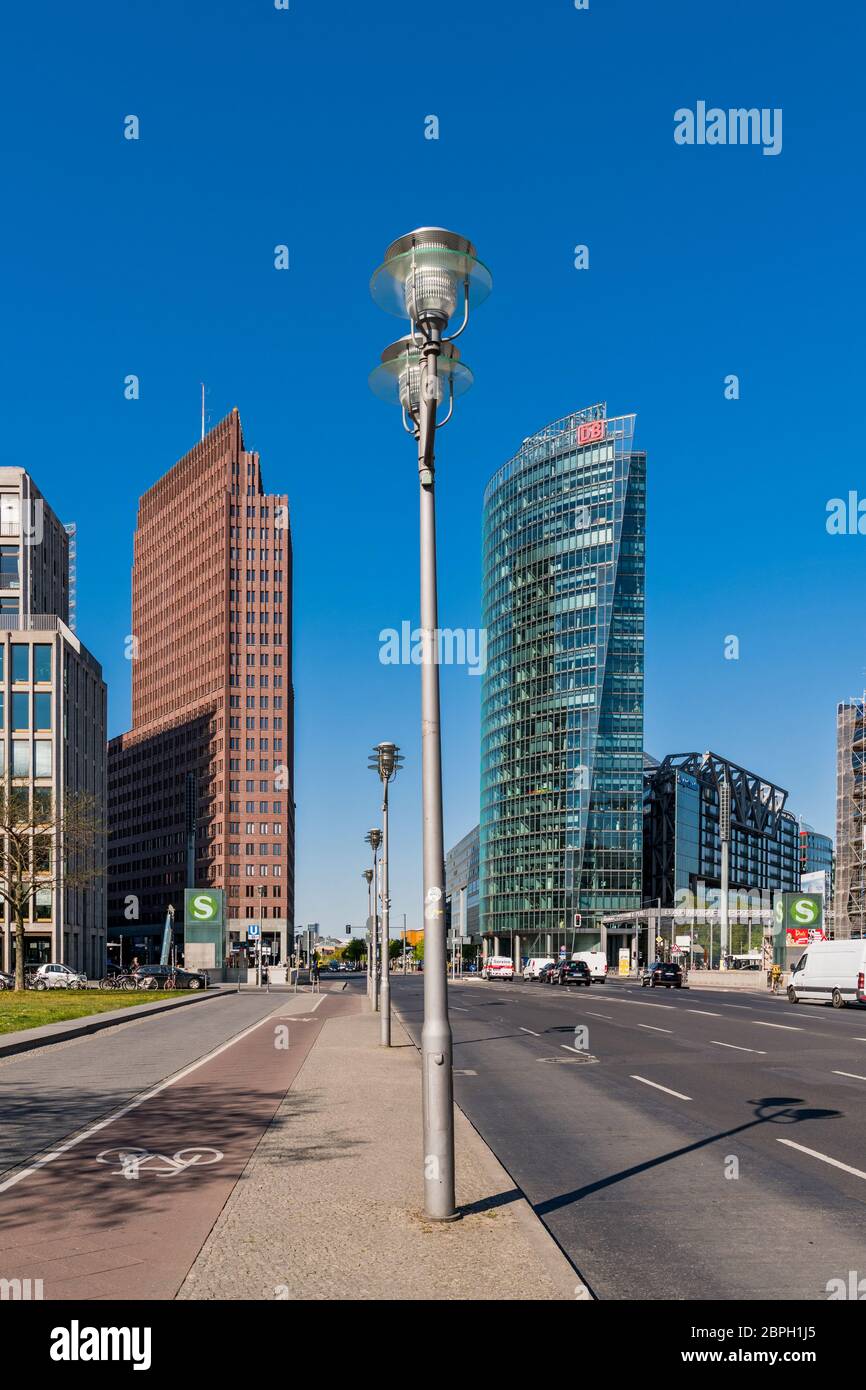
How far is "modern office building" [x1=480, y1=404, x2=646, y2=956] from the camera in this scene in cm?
14088

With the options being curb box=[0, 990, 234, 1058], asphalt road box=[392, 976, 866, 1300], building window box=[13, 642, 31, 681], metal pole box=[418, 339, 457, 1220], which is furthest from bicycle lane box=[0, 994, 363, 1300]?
building window box=[13, 642, 31, 681]

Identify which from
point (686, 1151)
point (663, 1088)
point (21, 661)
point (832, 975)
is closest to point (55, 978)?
point (21, 661)

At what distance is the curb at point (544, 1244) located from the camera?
6.51 m

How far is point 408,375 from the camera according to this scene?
1024 cm

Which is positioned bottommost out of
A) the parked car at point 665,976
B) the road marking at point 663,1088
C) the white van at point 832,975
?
the parked car at point 665,976

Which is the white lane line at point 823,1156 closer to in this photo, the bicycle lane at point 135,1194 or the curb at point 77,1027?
the bicycle lane at point 135,1194

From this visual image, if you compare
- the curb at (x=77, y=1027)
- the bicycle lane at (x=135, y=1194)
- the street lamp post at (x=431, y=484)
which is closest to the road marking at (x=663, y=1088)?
A: the bicycle lane at (x=135, y=1194)

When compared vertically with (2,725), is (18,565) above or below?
above

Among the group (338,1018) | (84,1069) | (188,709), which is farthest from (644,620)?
(84,1069)

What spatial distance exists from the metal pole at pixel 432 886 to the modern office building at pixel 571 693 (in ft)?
435

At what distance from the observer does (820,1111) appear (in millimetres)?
14586

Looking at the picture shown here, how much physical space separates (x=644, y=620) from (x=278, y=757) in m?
49.9

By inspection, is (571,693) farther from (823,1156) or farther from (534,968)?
(823,1156)
